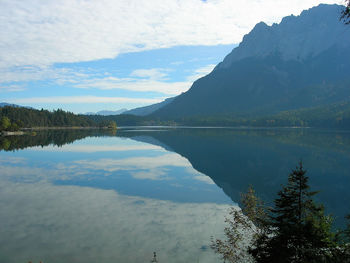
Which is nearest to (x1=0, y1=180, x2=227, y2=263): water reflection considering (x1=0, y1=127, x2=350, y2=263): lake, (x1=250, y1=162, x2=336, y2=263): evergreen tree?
(x1=0, y1=127, x2=350, y2=263): lake

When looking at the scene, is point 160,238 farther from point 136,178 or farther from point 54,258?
point 136,178

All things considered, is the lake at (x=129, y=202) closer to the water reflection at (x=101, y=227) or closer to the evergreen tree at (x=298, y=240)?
the water reflection at (x=101, y=227)

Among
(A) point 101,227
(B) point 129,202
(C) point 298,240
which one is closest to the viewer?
(C) point 298,240

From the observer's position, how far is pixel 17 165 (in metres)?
67.7

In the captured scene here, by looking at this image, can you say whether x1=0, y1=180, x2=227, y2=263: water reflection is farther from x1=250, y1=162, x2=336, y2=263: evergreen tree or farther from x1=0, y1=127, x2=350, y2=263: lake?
x1=250, y1=162, x2=336, y2=263: evergreen tree

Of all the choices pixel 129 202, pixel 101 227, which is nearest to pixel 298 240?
pixel 101 227

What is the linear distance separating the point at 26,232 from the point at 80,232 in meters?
5.04

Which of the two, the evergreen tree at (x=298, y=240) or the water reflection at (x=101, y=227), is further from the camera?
the water reflection at (x=101, y=227)

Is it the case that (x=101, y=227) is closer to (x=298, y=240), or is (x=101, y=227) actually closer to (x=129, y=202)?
(x=129, y=202)

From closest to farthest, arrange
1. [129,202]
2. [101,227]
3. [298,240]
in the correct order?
[298,240] → [101,227] → [129,202]

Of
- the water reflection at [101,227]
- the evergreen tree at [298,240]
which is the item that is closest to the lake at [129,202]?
the water reflection at [101,227]

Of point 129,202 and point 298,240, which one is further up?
point 298,240

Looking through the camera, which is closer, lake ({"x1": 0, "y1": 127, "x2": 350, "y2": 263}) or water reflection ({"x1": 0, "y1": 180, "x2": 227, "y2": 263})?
water reflection ({"x1": 0, "y1": 180, "x2": 227, "y2": 263})

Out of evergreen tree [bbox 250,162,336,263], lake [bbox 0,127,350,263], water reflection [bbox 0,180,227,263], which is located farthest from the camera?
lake [bbox 0,127,350,263]
